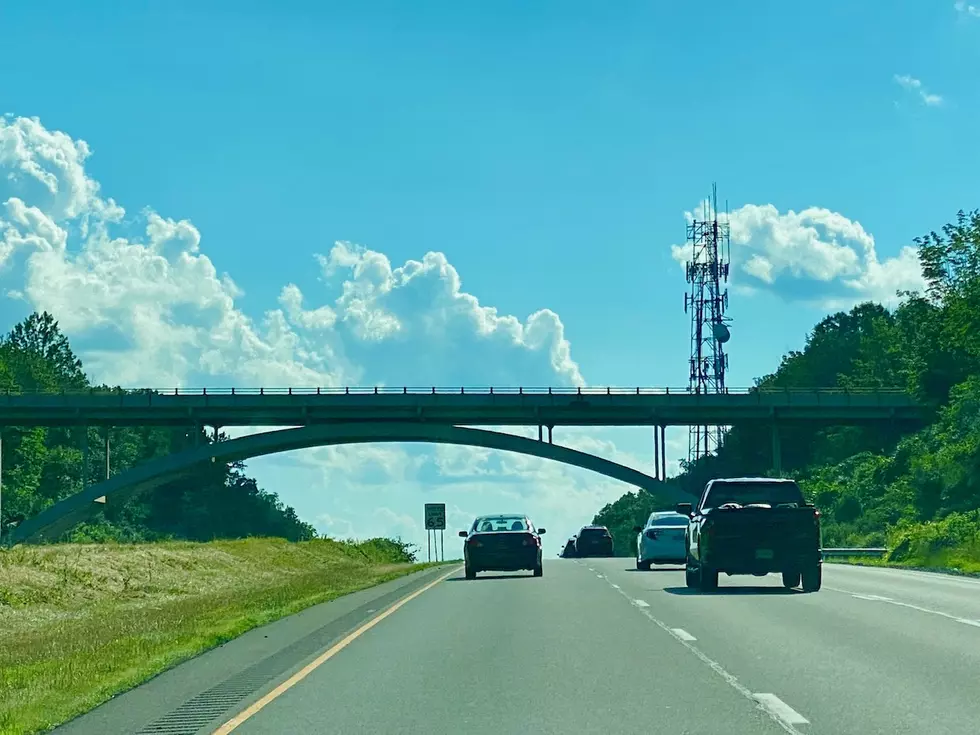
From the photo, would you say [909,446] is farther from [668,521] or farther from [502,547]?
[502,547]

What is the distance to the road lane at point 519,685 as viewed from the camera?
962 centimetres

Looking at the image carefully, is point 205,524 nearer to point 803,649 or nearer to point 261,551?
point 261,551

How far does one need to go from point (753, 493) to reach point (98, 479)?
9745 centimetres

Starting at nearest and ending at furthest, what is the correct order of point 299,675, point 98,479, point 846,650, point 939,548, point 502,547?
point 299,675 → point 846,650 → point 502,547 → point 939,548 → point 98,479

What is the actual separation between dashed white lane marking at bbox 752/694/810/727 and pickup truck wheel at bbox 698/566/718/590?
14820mm

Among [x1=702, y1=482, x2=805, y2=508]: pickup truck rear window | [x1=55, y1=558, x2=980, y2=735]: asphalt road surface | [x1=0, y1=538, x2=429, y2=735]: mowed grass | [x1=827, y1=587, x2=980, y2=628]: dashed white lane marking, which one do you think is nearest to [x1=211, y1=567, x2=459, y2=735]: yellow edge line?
[x1=55, y1=558, x2=980, y2=735]: asphalt road surface

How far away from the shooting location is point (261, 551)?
5109 centimetres

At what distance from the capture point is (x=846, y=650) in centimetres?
1426

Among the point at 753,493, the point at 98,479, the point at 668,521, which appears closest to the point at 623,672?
the point at 753,493

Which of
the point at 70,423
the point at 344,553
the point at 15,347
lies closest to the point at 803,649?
the point at 344,553

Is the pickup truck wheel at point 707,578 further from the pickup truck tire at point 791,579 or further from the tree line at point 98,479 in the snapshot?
the tree line at point 98,479

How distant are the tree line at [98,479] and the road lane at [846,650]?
241 ft

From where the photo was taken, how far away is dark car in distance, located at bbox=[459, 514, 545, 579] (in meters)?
34.7

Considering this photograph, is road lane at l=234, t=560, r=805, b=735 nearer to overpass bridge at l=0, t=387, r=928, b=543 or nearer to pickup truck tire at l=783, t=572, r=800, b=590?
pickup truck tire at l=783, t=572, r=800, b=590
